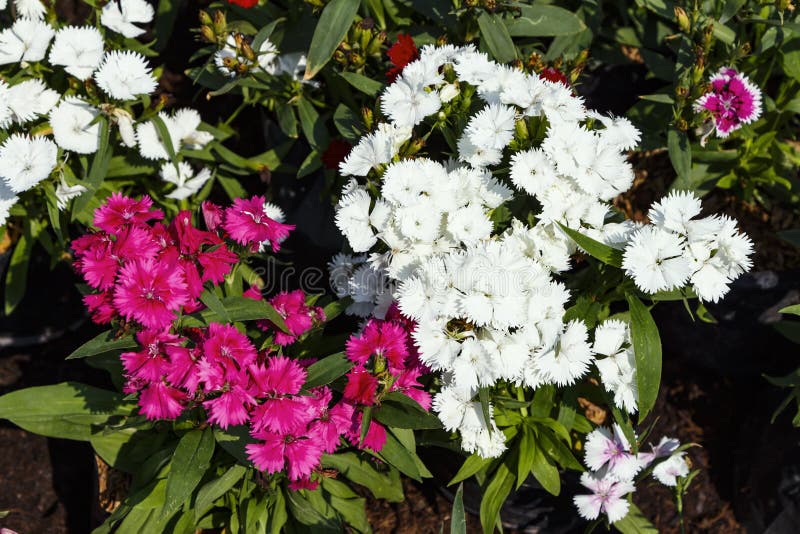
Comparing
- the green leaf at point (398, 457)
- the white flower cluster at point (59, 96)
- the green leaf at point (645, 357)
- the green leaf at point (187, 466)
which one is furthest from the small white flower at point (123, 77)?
the green leaf at point (645, 357)

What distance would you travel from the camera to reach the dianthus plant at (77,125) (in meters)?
1.82

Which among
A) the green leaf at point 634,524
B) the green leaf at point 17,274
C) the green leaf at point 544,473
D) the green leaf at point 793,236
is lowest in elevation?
the green leaf at point 17,274

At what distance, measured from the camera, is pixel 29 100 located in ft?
6.06

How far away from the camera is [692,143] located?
7.03 ft

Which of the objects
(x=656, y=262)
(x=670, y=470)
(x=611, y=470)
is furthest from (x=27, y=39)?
(x=670, y=470)

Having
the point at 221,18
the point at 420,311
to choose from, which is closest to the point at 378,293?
the point at 420,311

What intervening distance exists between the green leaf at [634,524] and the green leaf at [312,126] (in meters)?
1.42

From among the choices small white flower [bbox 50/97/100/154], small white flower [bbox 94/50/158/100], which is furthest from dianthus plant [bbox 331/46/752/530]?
small white flower [bbox 50/97/100/154]

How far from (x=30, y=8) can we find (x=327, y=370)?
132 centimetres

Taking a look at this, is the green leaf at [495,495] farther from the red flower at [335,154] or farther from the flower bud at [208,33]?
the flower bud at [208,33]

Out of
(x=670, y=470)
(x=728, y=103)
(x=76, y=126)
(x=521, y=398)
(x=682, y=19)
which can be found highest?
(x=682, y=19)

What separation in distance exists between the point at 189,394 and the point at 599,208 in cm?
97

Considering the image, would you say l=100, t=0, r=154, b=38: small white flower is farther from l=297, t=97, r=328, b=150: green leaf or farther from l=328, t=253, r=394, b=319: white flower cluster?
l=328, t=253, r=394, b=319: white flower cluster

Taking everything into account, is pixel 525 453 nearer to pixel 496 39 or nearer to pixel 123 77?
pixel 496 39
